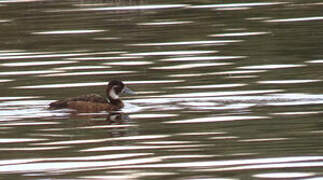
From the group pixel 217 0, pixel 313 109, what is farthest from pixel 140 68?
pixel 217 0

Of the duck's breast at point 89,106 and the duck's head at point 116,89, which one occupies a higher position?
the duck's head at point 116,89

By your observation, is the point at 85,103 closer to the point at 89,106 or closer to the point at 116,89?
the point at 89,106

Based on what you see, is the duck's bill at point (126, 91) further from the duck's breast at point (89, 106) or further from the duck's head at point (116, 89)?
the duck's breast at point (89, 106)

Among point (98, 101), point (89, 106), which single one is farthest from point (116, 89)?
point (89, 106)

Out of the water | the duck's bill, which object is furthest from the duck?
the water

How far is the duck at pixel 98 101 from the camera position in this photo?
19.6 meters

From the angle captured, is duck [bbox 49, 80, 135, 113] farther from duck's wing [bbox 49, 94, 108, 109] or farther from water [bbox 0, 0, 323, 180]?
water [bbox 0, 0, 323, 180]

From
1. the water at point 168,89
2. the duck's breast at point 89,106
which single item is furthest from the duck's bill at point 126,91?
the duck's breast at point 89,106

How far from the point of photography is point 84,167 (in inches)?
567

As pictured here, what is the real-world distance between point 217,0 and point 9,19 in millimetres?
6204

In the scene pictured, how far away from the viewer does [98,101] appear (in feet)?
66.4

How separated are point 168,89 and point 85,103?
2.10 metres

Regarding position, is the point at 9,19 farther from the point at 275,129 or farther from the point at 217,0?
the point at 275,129

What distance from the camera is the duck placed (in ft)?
64.2
